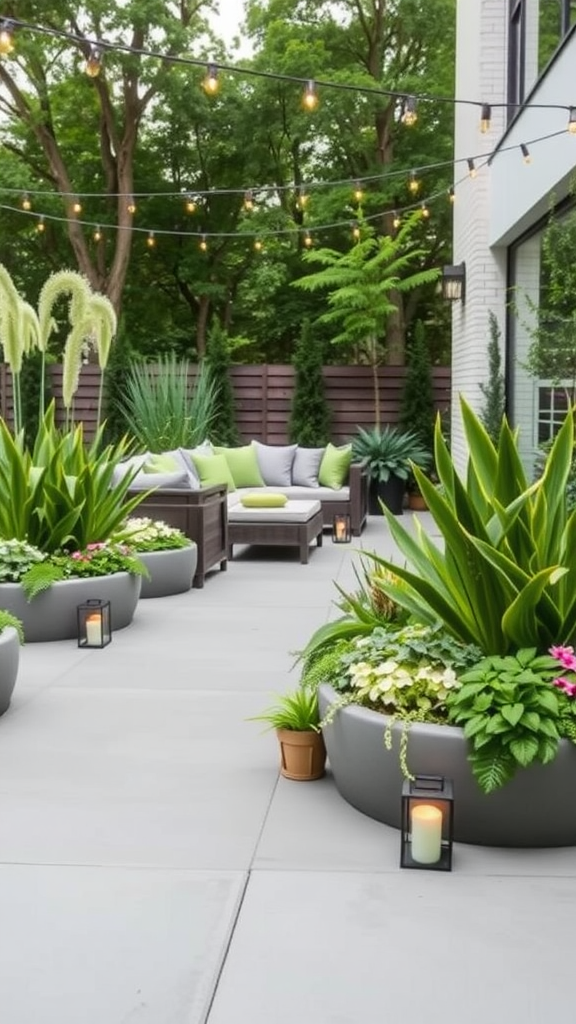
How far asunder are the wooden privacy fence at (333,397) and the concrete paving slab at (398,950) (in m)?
11.0

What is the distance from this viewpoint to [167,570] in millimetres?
6672

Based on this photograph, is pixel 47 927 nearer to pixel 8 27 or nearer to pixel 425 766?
pixel 425 766

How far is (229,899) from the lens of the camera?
2475 millimetres

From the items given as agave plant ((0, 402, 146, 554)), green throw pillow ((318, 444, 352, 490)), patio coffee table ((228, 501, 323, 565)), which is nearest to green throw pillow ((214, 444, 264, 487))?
green throw pillow ((318, 444, 352, 490))

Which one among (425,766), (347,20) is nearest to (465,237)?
(347,20)

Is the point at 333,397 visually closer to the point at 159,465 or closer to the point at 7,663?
the point at 159,465

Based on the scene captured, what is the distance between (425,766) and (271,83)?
14.9 m

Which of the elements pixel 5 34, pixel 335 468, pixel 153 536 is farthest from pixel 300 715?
pixel 335 468

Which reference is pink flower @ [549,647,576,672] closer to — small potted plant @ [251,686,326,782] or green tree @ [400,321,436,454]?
small potted plant @ [251,686,326,782]

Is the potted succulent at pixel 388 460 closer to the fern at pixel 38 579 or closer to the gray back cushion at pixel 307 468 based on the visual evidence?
the gray back cushion at pixel 307 468

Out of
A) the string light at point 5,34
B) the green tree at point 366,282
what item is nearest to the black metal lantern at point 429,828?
the string light at point 5,34

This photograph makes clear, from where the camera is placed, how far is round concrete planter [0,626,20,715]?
3904 mm

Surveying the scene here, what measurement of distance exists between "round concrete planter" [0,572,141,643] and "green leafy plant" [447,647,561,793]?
282 centimetres

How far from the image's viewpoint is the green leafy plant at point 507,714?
107 inches
